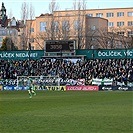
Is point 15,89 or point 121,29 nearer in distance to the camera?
point 15,89

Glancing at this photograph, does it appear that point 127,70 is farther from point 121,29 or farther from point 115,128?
point 121,29

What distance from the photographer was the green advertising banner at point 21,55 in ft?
245

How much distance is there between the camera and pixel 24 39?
97250 millimetres

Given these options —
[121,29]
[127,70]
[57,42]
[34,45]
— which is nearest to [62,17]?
[34,45]

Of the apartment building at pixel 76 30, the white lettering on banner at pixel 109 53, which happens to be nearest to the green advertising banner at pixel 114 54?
the white lettering on banner at pixel 109 53

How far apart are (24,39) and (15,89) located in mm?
30813

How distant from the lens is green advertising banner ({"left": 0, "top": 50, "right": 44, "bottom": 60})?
74812mm

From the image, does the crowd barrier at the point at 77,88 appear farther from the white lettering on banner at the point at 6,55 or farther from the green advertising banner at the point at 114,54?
the white lettering on banner at the point at 6,55

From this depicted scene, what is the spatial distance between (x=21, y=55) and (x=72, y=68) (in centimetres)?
1053

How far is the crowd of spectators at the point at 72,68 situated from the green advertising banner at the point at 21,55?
1.12 metres

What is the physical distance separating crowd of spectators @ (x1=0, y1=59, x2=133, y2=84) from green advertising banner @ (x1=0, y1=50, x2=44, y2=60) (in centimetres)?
112

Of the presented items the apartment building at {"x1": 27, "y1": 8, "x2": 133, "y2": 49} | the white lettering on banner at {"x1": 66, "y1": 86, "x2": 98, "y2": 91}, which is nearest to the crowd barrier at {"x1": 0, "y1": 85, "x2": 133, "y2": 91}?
the white lettering on banner at {"x1": 66, "y1": 86, "x2": 98, "y2": 91}

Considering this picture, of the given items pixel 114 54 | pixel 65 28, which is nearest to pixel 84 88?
pixel 114 54

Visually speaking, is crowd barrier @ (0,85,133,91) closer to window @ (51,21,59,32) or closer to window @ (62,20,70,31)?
window @ (51,21,59,32)
